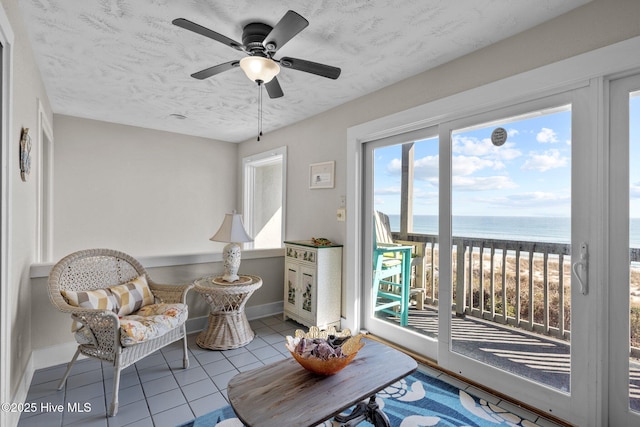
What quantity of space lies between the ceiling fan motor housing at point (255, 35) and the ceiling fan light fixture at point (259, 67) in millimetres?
115

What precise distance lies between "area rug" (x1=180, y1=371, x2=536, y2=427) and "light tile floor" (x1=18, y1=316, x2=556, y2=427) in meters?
0.08

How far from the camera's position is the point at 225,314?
2.98m

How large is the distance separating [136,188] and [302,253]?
2782 mm

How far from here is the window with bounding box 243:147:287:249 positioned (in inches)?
211

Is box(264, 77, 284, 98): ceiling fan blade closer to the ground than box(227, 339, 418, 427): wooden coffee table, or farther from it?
farther from it

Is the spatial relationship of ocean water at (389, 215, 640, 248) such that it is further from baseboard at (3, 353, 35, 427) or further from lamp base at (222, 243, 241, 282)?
baseboard at (3, 353, 35, 427)

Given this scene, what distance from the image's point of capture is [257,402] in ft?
4.26

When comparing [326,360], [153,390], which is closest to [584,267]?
[326,360]

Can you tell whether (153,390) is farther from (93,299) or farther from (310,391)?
(310,391)

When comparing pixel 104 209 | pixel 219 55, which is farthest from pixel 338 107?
pixel 104 209

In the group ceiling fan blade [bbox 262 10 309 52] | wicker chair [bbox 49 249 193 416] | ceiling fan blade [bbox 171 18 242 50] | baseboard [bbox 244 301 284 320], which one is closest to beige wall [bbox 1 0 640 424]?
baseboard [bbox 244 301 284 320]

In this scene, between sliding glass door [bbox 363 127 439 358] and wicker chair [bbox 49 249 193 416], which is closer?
wicker chair [bbox 49 249 193 416]

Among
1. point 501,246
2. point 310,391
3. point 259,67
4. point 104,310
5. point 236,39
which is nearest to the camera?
point 310,391

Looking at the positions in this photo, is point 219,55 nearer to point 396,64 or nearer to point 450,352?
point 396,64
